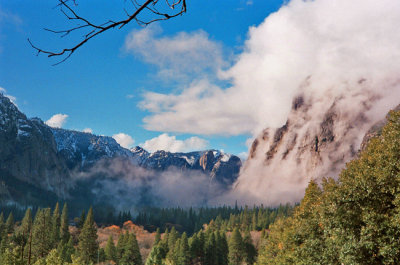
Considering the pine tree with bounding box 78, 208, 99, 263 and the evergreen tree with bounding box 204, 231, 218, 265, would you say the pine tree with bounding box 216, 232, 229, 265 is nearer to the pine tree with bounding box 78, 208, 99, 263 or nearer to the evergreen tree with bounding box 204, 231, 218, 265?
the evergreen tree with bounding box 204, 231, 218, 265

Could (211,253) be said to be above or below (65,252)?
below

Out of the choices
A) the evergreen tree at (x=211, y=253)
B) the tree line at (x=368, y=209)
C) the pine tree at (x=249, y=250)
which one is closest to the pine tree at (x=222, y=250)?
the evergreen tree at (x=211, y=253)

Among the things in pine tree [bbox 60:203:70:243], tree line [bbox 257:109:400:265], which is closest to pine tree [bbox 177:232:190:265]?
pine tree [bbox 60:203:70:243]

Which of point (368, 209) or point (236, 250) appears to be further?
point (236, 250)

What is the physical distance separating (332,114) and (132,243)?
6922 inches

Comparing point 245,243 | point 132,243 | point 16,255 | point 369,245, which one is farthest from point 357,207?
point 245,243

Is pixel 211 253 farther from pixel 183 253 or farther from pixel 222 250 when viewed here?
pixel 183 253

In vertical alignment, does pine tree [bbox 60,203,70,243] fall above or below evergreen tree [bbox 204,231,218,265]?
above

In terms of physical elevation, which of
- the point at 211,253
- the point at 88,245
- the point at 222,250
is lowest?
the point at 211,253

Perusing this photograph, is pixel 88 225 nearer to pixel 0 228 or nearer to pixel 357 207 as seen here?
pixel 0 228

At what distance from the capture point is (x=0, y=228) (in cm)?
6562

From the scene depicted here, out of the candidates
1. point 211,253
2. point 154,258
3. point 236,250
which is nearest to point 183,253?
point 211,253

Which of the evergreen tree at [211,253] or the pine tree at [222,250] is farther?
the pine tree at [222,250]

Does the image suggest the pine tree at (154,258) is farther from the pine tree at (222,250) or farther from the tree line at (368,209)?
the tree line at (368,209)
